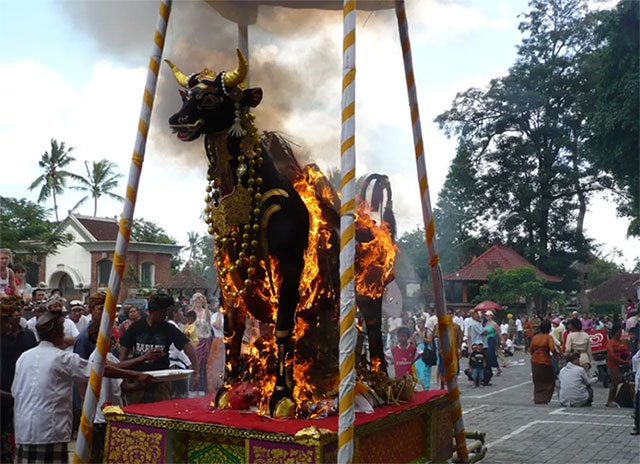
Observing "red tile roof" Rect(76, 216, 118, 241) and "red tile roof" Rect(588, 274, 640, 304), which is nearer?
"red tile roof" Rect(76, 216, 118, 241)

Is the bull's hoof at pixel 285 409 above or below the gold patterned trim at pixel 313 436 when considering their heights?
above

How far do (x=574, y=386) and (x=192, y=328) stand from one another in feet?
24.8

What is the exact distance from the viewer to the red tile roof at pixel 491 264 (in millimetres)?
37000

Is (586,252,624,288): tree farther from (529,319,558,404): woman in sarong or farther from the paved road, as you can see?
(529,319,558,404): woman in sarong

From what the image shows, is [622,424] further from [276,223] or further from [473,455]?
[276,223]

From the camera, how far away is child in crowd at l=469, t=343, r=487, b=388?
17.0m

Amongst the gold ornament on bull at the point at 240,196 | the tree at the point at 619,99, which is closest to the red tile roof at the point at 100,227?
the tree at the point at 619,99

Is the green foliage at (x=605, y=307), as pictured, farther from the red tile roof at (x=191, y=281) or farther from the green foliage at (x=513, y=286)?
the red tile roof at (x=191, y=281)

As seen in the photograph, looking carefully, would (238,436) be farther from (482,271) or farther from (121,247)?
(482,271)

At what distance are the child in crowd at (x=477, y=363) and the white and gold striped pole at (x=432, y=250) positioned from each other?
34.7 ft

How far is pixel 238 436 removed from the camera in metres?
4.82

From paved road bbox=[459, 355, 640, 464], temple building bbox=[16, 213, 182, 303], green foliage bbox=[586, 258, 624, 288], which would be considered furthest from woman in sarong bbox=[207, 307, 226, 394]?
green foliage bbox=[586, 258, 624, 288]

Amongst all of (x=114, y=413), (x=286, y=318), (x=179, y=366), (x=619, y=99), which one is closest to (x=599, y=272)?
(x=619, y=99)

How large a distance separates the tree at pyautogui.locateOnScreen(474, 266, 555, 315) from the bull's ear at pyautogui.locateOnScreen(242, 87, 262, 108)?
95.0ft
